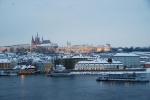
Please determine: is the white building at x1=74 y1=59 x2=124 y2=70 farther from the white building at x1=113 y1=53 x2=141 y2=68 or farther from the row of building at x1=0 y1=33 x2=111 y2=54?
the row of building at x1=0 y1=33 x2=111 y2=54

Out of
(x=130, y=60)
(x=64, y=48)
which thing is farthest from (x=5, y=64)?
(x=64, y=48)

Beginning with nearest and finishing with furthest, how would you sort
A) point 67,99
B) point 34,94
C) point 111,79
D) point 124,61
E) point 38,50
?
point 67,99, point 34,94, point 111,79, point 124,61, point 38,50

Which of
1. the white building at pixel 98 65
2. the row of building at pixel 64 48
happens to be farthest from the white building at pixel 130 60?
the row of building at pixel 64 48

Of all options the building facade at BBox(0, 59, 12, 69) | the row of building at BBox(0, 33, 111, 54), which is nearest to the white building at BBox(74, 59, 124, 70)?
the building facade at BBox(0, 59, 12, 69)

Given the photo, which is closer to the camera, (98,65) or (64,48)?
(98,65)

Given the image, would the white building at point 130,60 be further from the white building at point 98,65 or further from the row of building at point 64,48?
the row of building at point 64,48

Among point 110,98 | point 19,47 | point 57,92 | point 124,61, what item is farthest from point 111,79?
point 19,47

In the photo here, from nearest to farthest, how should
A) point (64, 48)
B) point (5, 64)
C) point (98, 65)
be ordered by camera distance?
point (98, 65) → point (5, 64) → point (64, 48)

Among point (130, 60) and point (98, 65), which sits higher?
point (130, 60)

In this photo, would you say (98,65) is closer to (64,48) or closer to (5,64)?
(5,64)

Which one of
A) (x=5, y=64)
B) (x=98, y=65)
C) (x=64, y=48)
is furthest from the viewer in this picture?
(x=64, y=48)

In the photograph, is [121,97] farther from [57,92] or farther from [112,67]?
[112,67]

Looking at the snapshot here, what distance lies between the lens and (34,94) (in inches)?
261

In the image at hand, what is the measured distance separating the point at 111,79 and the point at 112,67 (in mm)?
4565
